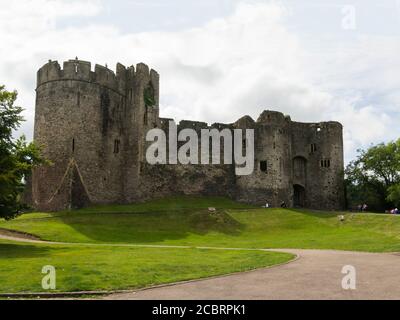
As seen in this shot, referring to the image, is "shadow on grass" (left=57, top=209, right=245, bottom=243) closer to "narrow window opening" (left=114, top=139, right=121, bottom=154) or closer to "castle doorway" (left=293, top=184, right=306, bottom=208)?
"narrow window opening" (left=114, top=139, right=121, bottom=154)

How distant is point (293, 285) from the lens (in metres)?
14.2

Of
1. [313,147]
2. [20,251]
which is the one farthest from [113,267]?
[313,147]

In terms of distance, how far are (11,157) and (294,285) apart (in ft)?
62.4

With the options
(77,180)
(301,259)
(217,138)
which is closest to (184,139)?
(217,138)

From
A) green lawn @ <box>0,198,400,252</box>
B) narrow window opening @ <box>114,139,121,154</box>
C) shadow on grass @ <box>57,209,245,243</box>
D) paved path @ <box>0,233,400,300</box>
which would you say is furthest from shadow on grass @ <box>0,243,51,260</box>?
narrow window opening @ <box>114,139,121,154</box>

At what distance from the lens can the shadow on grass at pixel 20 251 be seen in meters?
21.6

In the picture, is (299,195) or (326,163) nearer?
(326,163)

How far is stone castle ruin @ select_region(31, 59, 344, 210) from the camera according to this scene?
151ft

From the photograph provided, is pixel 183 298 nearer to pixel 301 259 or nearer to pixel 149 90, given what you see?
pixel 301 259

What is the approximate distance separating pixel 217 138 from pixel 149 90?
30.8 feet

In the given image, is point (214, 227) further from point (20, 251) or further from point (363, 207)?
point (363, 207)

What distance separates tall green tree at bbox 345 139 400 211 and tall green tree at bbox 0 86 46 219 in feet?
126

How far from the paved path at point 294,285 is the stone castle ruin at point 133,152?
101 feet

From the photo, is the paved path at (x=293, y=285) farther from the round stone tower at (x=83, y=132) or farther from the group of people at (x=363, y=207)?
the group of people at (x=363, y=207)
